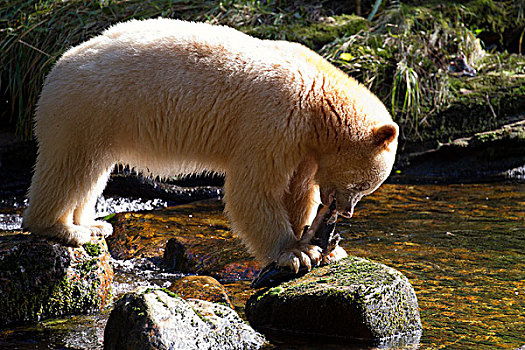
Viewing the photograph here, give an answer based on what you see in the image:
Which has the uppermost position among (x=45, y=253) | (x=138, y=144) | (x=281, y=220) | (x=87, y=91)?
(x=87, y=91)

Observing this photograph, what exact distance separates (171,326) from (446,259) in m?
2.96

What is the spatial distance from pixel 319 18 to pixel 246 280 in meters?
6.37

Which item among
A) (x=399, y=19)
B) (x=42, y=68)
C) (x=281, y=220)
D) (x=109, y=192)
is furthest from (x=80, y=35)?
(x=281, y=220)

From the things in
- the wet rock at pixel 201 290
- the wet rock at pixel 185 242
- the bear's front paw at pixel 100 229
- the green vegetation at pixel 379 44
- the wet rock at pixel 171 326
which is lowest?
the wet rock at pixel 185 242

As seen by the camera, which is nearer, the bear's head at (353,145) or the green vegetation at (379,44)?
the bear's head at (353,145)

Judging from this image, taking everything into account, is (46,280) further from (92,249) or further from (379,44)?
(379,44)

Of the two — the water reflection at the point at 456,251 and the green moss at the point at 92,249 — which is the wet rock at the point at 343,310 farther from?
the green moss at the point at 92,249

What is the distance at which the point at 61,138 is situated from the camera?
4.54m

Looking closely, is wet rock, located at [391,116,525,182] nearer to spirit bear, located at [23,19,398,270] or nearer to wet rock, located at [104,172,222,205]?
wet rock, located at [104,172,222,205]

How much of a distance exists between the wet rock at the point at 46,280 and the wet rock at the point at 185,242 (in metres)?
1.06

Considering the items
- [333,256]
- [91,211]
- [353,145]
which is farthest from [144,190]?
[353,145]

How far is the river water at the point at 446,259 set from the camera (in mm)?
4199

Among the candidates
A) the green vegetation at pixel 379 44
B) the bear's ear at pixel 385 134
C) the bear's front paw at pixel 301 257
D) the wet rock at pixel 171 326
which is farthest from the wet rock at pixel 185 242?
the green vegetation at pixel 379 44

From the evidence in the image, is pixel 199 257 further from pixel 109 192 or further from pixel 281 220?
pixel 109 192
